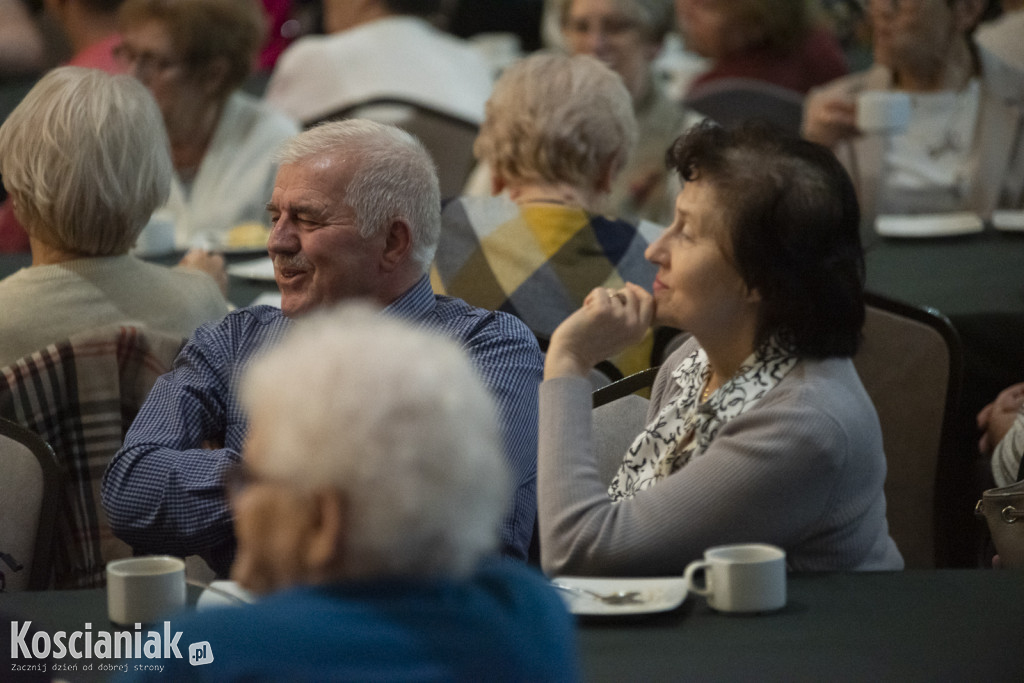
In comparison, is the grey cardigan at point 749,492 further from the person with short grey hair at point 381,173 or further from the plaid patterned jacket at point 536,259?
the plaid patterned jacket at point 536,259

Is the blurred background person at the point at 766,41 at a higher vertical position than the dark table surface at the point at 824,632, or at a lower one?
higher

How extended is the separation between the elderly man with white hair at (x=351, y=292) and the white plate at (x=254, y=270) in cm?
113

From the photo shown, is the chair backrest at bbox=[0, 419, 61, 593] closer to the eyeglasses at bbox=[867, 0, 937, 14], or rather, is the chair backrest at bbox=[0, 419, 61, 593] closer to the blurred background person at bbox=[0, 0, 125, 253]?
the blurred background person at bbox=[0, 0, 125, 253]

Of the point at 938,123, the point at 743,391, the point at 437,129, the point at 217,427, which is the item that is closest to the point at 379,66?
the point at 437,129

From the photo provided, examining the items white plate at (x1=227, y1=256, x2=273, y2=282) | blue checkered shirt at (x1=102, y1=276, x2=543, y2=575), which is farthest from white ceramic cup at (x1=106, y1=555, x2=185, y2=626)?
white plate at (x1=227, y1=256, x2=273, y2=282)

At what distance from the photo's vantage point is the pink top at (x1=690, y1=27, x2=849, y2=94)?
5.10 meters

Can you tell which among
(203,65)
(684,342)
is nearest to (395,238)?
(684,342)

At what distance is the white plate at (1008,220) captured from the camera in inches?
153

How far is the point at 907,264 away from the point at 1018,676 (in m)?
2.28

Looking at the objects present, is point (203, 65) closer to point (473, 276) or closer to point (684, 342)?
point (473, 276)

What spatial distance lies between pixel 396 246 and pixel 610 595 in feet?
2.87

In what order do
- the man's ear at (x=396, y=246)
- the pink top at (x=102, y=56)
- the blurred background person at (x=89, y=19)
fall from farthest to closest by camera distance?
the blurred background person at (x=89, y=19)
the pink top at (x=102, y=56)
the man's ear at (x=396, y=246)

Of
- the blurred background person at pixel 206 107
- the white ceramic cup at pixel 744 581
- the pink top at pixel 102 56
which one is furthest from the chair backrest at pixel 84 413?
the pink top at pixel 102 56

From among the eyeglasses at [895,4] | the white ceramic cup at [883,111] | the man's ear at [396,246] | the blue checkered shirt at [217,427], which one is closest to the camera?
the blue checkered shirt at [217,427]
